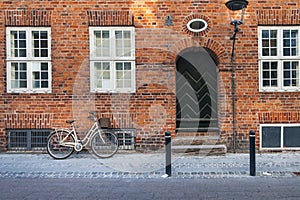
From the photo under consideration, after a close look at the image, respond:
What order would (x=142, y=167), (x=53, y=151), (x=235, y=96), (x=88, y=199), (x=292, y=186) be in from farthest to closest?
(x=235, y=96) → (x=53, y=151) → (x=142, y=167) → (x=292, y=186) → (x=88, y=199)

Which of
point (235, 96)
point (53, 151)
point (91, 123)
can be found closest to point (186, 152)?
point (235, 96)

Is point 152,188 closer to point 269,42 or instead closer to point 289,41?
point 269,42

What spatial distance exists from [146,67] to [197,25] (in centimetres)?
191

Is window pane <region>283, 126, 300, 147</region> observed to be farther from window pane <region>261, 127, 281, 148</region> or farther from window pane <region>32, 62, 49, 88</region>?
window pane <region>32, 62, 49, 88</region>

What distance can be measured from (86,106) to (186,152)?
3.14m

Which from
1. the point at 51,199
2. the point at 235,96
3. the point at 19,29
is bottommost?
the point at 51,199

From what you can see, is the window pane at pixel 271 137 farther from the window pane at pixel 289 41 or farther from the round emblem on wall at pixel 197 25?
the round emblem on wall at pixel 197 25

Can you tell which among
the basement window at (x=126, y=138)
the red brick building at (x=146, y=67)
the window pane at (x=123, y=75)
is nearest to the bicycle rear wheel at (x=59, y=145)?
the red brick building at (x=146, y=67)

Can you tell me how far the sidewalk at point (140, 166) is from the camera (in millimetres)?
8102

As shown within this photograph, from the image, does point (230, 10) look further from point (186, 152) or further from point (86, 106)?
point (86, 106)

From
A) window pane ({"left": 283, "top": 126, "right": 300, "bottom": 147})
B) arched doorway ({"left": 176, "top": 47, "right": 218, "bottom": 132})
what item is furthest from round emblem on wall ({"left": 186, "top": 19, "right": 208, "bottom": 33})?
window pane ({"left": 283, "top": 126, "right": 300, "bottom": 147})

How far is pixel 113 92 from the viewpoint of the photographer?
10742 mm

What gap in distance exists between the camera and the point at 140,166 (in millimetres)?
8914

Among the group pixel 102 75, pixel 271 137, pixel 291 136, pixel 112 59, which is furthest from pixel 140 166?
pixel 291 136
